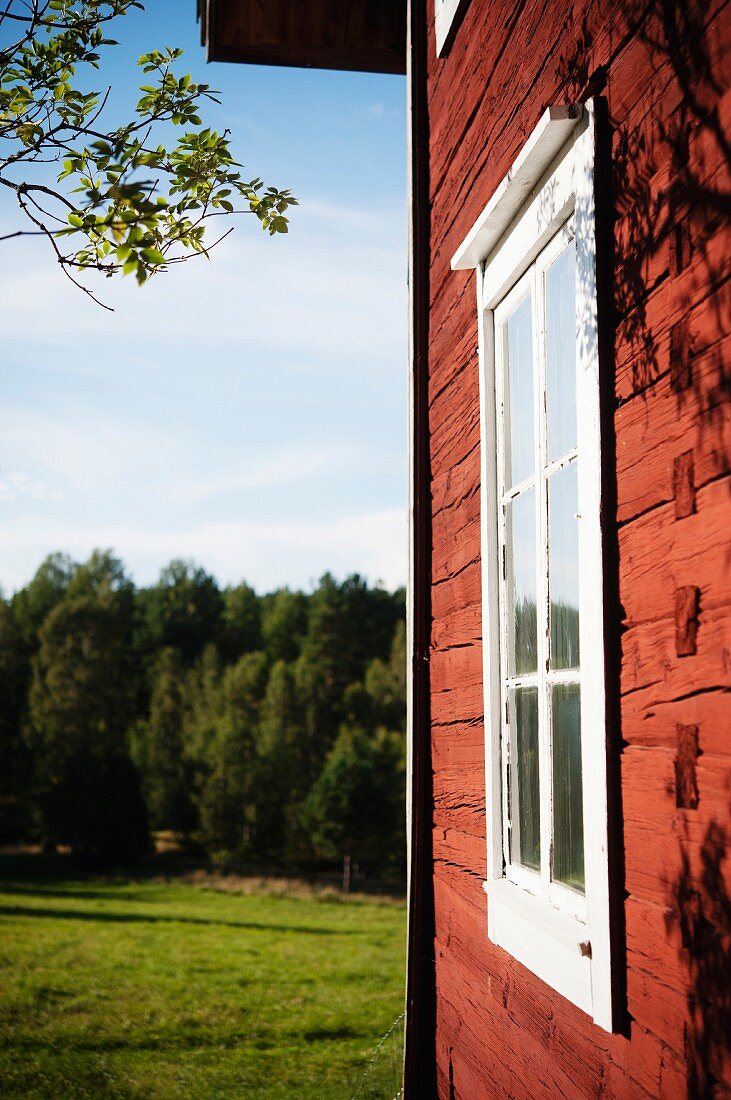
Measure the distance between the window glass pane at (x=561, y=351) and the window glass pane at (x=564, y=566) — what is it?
8 cm

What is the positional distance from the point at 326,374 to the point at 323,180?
4310 centimetres

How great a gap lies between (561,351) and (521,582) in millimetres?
556

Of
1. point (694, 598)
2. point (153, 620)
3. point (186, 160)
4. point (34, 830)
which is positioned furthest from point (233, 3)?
point (153, 620)

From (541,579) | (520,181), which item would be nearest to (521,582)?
(541,579)

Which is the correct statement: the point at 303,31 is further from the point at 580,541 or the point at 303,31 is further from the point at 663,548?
the point at 663,548

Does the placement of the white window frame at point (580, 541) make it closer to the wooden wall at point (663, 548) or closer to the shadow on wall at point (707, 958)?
the wooden wall at point (663, 548)

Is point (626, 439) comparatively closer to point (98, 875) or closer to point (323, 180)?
point (323, 180)

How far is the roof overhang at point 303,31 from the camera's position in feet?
13.5

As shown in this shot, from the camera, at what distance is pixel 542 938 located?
1.83m

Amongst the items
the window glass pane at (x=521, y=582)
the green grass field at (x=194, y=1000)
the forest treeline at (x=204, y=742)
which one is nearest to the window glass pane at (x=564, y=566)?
the window glass pane at (x=521, y=582)

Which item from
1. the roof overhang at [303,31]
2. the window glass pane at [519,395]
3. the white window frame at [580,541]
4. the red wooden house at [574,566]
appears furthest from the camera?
the roof overhang at [303,31]

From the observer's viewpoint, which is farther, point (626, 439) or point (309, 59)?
point (309, 59)

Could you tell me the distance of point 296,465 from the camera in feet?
191

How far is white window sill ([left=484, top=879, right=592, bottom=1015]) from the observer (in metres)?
1.67
